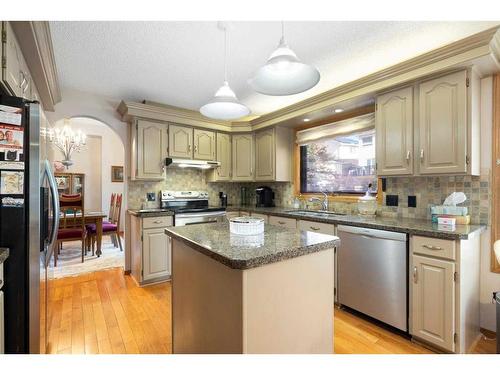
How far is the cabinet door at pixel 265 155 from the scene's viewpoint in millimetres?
3791

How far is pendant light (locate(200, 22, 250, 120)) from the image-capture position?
1.70 m

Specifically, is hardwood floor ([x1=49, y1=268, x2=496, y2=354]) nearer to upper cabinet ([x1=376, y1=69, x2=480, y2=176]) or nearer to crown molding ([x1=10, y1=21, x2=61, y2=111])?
upper cabinet ([x1=376, y1=69, x2=480, y2=176])

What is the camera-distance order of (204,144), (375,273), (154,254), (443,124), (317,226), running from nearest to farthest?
(443,124) → (375,273) → (317,226) → (154,254) → (204,144)

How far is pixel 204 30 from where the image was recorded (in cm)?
194

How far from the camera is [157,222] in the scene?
10.5 ft

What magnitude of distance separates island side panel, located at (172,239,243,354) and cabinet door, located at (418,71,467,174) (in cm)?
194

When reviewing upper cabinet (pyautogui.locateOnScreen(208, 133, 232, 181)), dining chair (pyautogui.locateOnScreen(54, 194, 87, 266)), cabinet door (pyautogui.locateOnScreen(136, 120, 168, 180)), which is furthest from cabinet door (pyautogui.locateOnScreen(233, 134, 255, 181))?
dining chair (pyautogui.locateOnScreen(54, 194, 87, 266))

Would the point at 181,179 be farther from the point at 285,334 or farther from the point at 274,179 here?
the point at 285,334

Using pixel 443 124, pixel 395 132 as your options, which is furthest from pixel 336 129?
pixel 443 124

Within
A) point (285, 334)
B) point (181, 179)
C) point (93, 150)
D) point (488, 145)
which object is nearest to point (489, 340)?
point (488, 145)

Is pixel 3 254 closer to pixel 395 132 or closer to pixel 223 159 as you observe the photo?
pixel 395 132

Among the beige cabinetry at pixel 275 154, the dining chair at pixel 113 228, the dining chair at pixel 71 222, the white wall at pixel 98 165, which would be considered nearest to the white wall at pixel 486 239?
the beige cabinetry at pixel 275 154

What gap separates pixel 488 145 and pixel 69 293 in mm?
4334

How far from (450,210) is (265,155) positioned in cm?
239
